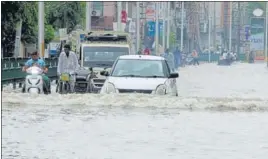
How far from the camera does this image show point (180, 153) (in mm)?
13242

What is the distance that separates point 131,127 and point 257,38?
9876 centimetres

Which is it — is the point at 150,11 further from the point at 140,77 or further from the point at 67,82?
the point at 140,77

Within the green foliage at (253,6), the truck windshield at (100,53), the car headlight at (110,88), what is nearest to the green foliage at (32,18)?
the truck windshield at (100,53)

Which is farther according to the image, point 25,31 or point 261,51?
point 261,51

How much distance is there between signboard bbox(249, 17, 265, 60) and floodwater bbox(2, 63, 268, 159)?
93.2 meters

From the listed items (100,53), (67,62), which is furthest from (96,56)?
(67,62)

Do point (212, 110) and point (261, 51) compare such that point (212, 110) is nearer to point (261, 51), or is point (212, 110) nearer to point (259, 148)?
point (259, 148)

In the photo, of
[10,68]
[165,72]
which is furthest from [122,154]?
[10,68]

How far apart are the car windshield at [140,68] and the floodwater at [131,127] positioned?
3.36ft

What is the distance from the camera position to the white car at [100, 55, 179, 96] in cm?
2084

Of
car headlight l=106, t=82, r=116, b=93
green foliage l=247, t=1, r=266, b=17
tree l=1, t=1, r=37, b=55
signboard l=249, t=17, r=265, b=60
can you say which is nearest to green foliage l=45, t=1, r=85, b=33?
tree l=1, t=1, r=37, b=55

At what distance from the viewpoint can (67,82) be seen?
957 inches

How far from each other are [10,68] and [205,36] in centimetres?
10221

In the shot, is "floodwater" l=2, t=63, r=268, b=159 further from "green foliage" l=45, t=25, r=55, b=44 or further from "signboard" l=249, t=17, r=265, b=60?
"signboard" l=249, t=17, r=265, b=60
